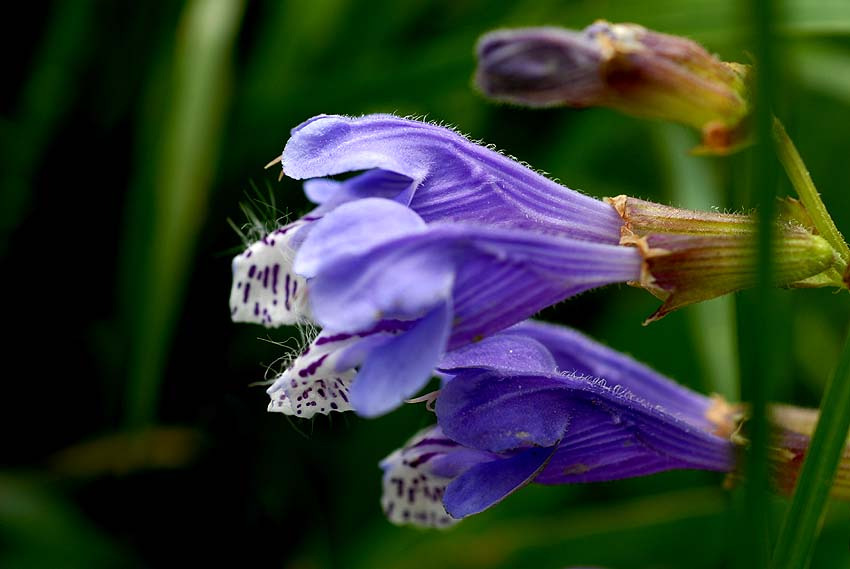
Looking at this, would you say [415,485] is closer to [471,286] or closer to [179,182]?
[471,286]

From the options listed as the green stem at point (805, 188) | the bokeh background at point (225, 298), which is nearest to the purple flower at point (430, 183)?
the green stem at point (805, 188)

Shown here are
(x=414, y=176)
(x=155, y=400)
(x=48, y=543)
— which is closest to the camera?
(x=414, y=176)

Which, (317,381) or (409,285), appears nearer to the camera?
(409,285)

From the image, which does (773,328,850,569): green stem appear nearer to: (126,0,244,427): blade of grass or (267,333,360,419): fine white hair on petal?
(267,333,360,419): fine white hair on petal

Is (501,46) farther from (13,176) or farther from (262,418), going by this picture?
(13,176)

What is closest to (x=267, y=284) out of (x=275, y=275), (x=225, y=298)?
(x=275, y=275)

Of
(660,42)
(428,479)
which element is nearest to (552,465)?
(428,479)
